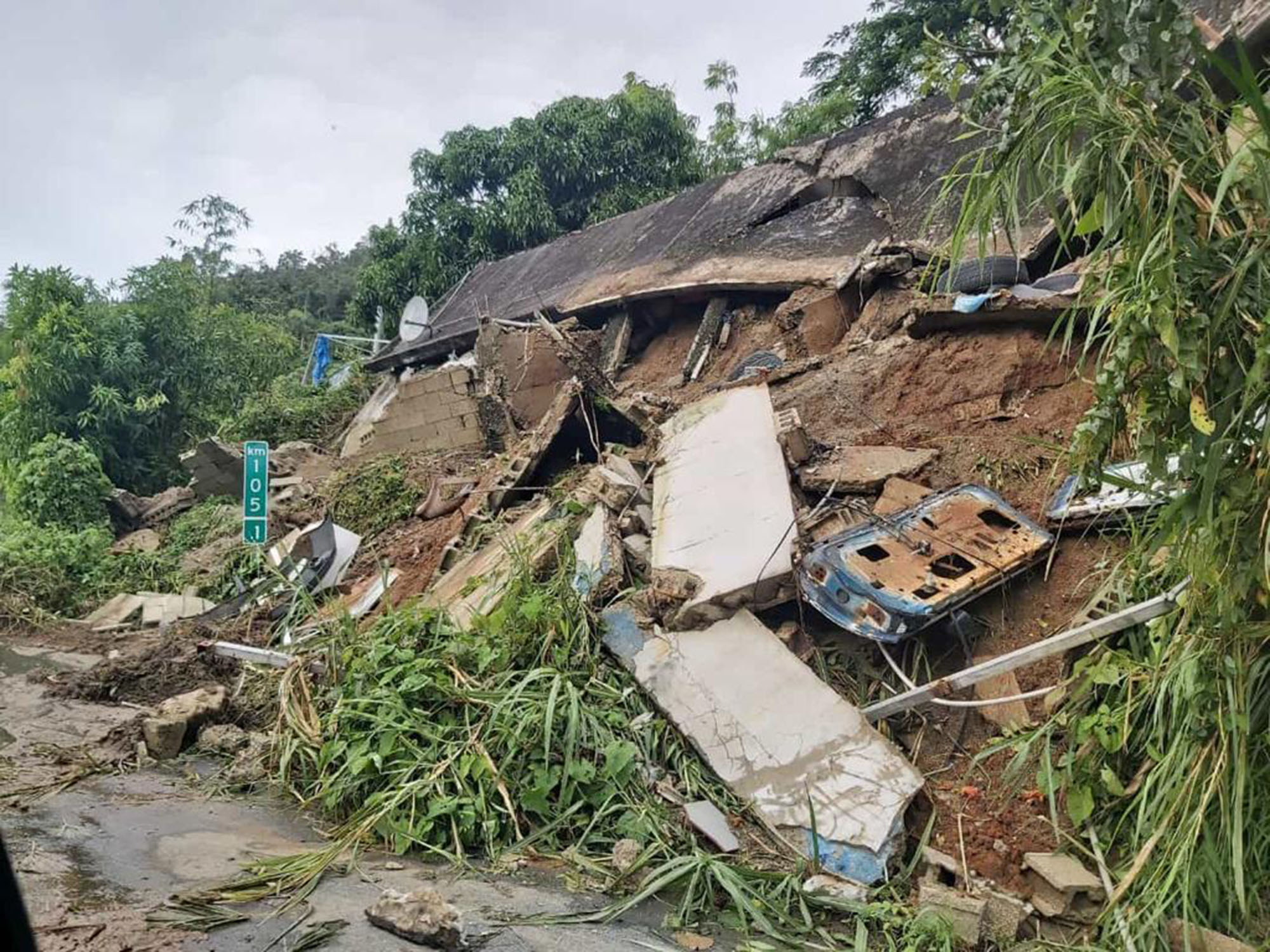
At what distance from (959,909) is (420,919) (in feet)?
5.92

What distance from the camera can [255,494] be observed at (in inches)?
247

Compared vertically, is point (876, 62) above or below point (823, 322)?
above

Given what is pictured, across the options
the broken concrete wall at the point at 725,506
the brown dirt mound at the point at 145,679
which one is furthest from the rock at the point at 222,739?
the broken concrete wall at the point at 725,506

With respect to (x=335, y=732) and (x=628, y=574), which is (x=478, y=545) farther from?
(x=335, y=732)

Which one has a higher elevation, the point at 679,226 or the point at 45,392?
the point at 679,226

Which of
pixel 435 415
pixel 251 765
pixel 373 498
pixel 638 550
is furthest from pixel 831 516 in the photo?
pixel 435 415

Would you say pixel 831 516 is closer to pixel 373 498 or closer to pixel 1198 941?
pixel 1198 941

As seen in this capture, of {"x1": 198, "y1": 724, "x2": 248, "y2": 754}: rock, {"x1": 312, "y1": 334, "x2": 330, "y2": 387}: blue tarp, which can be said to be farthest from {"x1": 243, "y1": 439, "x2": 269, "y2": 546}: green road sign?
{"x1": 312, "y1": 334, "x2": 330, "y2": 387}: blue tarp

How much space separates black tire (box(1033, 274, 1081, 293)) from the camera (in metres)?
5.97

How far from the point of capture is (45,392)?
43.5ft

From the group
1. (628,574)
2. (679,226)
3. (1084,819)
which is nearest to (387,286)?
(679,226)

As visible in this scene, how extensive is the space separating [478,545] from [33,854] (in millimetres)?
3716

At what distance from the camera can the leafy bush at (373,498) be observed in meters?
8.49

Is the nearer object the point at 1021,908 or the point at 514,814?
the point at 1021,908
